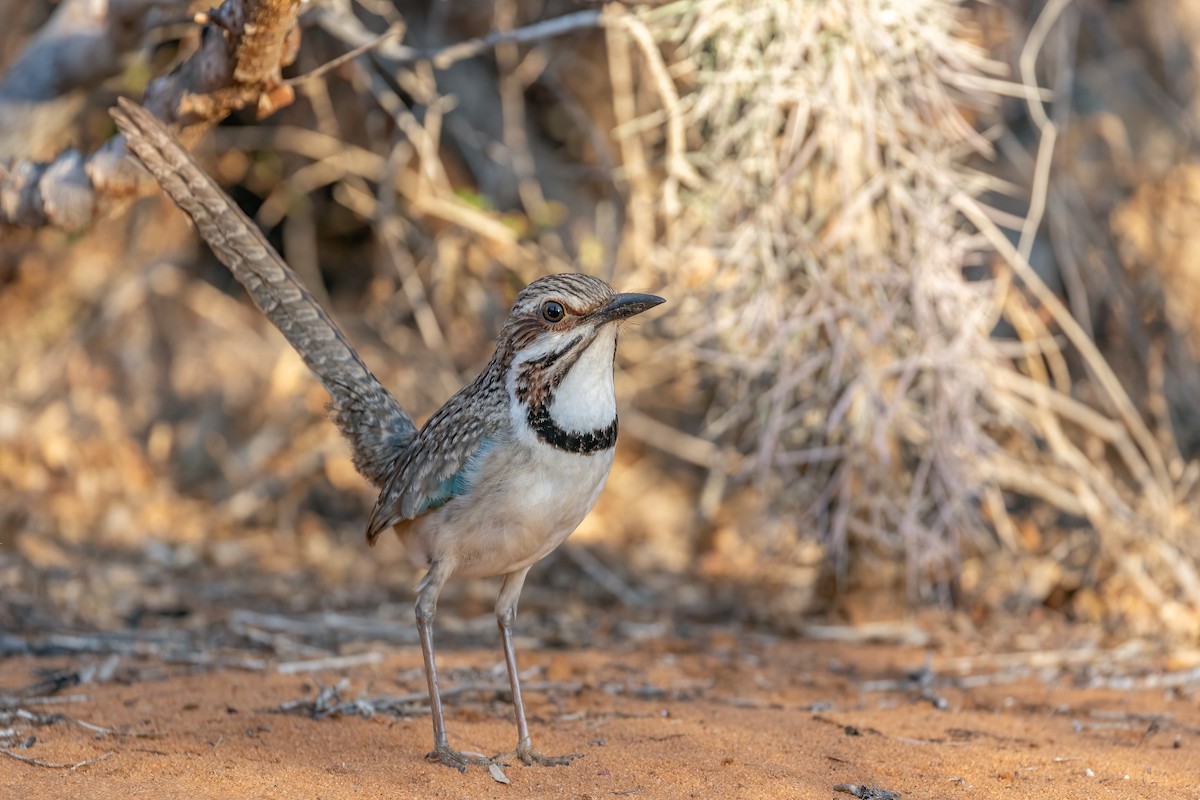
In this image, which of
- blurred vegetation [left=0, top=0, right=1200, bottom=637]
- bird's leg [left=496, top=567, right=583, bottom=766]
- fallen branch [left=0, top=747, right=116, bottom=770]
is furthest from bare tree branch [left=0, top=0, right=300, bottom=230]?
fallen branch [left=0, top=747, right=116, bottom=770]

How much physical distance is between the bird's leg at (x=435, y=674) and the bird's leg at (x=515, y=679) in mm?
128

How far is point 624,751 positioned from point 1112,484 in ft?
14.8

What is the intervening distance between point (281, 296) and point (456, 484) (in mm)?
1107

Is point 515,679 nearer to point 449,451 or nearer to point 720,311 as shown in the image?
point 449,451

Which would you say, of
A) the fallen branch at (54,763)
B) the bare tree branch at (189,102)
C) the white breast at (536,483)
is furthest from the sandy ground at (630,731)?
the bare tree branch at (189,102)

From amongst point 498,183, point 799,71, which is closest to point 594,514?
point 498,183

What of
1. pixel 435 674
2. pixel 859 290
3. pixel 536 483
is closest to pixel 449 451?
pixel 536 483

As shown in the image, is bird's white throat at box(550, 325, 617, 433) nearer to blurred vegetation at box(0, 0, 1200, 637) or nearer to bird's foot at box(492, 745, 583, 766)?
bird's foot at box(492, 745, 583, 766)

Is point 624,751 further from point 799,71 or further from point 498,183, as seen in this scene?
point 498,183

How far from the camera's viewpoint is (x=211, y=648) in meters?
6.01

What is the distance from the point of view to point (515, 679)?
443 centimetres

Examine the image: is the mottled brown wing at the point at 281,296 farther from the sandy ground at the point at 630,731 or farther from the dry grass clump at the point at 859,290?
the dry grass clump at the point at 859,290

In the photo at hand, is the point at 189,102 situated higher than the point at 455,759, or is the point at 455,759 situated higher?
the point at 189,102

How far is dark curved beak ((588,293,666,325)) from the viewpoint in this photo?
4152 mm
